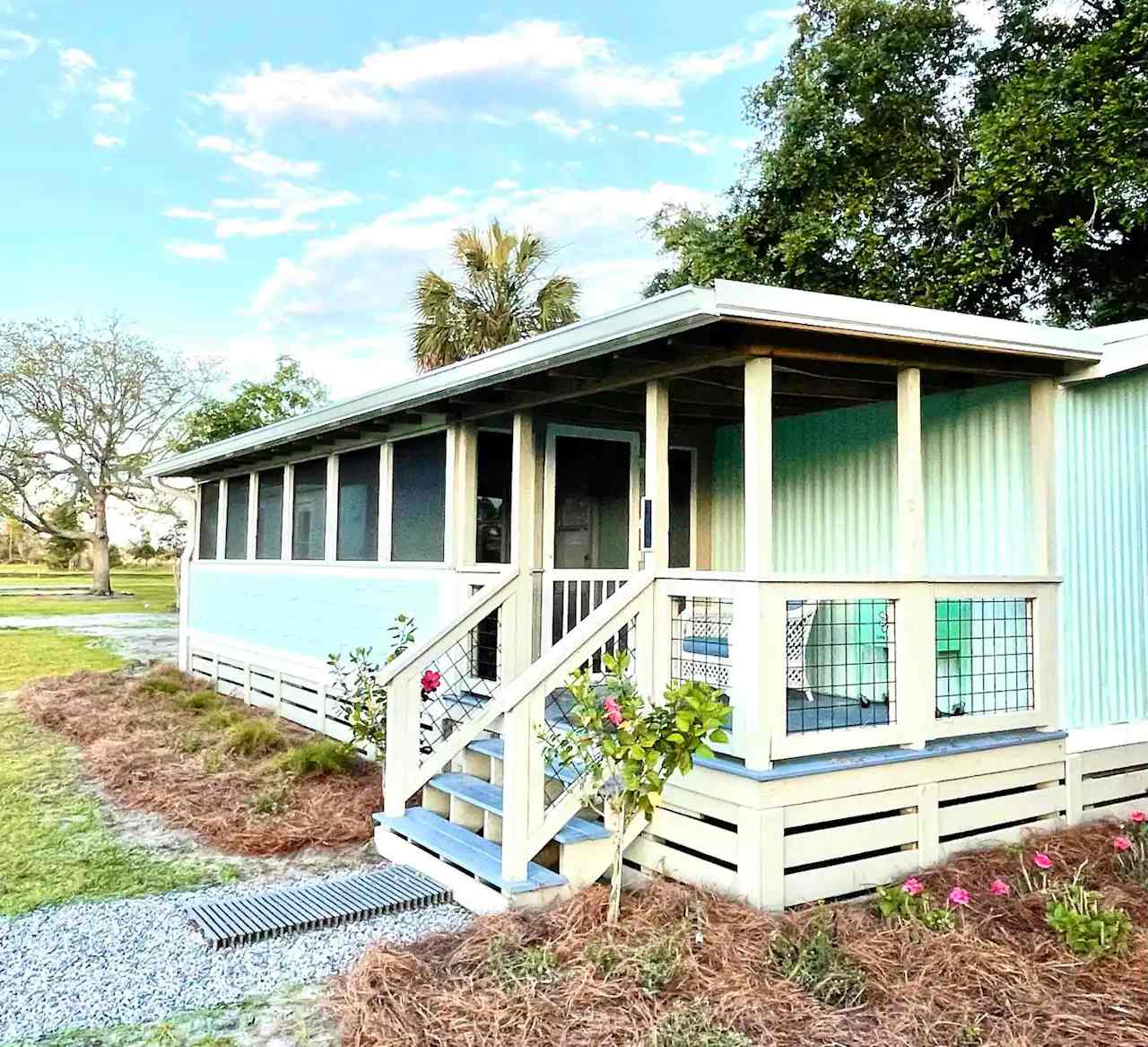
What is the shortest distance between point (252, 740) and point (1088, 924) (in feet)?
18.0

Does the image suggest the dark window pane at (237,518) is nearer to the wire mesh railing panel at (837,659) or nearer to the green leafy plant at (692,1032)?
the wire mesh railing panel at (837,659)

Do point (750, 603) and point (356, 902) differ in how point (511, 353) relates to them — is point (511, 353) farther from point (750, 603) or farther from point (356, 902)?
point (356, 902)

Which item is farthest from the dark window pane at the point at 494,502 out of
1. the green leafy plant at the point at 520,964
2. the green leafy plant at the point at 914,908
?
the green leafy plant at the point at 914,908

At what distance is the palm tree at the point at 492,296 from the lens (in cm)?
1402

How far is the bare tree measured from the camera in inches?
1049

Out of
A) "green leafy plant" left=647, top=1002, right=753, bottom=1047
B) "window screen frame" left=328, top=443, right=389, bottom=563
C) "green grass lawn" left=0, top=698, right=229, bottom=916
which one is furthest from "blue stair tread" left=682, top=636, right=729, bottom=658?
"green grass lawn" left=0, top=698, right=229, bottom=916

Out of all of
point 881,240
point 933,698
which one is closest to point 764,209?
point 881,240

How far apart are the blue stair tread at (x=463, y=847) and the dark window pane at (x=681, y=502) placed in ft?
8.89

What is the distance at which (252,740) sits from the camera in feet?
22.0

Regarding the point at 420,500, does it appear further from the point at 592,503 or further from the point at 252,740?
the point at 252,740

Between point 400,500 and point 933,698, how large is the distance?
4001mm

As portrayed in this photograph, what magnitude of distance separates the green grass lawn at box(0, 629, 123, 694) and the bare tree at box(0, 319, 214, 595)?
10.0 metres

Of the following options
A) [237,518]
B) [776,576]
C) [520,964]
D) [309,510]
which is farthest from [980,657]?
[237,518]

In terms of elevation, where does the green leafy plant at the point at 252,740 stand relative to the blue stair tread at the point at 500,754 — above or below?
below
